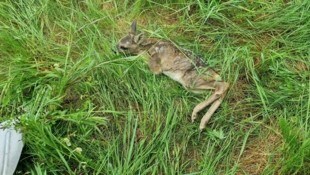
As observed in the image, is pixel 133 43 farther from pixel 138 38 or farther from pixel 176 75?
pixel 176 75

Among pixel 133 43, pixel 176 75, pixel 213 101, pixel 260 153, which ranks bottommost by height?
pixel 260 153

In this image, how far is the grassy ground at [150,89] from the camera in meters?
3.15

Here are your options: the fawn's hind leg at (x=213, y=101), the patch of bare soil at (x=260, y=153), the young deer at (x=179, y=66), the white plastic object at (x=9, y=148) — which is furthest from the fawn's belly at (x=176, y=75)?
the white plastic object at (x=9, y=148)

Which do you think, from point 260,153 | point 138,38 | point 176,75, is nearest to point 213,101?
point 176,75

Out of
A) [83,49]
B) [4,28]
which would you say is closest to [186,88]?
[83,49]

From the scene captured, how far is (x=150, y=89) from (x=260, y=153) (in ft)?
2.50

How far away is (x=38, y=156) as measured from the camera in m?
3.16

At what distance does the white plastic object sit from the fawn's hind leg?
40.9 inches

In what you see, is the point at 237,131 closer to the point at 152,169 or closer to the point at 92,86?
the point at 152,169

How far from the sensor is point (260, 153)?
3.19 m

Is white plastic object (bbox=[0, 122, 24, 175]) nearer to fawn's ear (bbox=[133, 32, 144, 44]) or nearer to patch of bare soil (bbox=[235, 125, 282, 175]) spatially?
fawn's ear (bbox=[133, 32, 144, 44])

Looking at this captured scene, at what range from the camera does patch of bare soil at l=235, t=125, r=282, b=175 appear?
3152 mm

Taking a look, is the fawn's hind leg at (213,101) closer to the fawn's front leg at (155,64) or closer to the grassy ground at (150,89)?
the grassy ground at (150,89)

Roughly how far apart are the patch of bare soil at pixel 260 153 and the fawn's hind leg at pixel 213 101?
0.92ft
